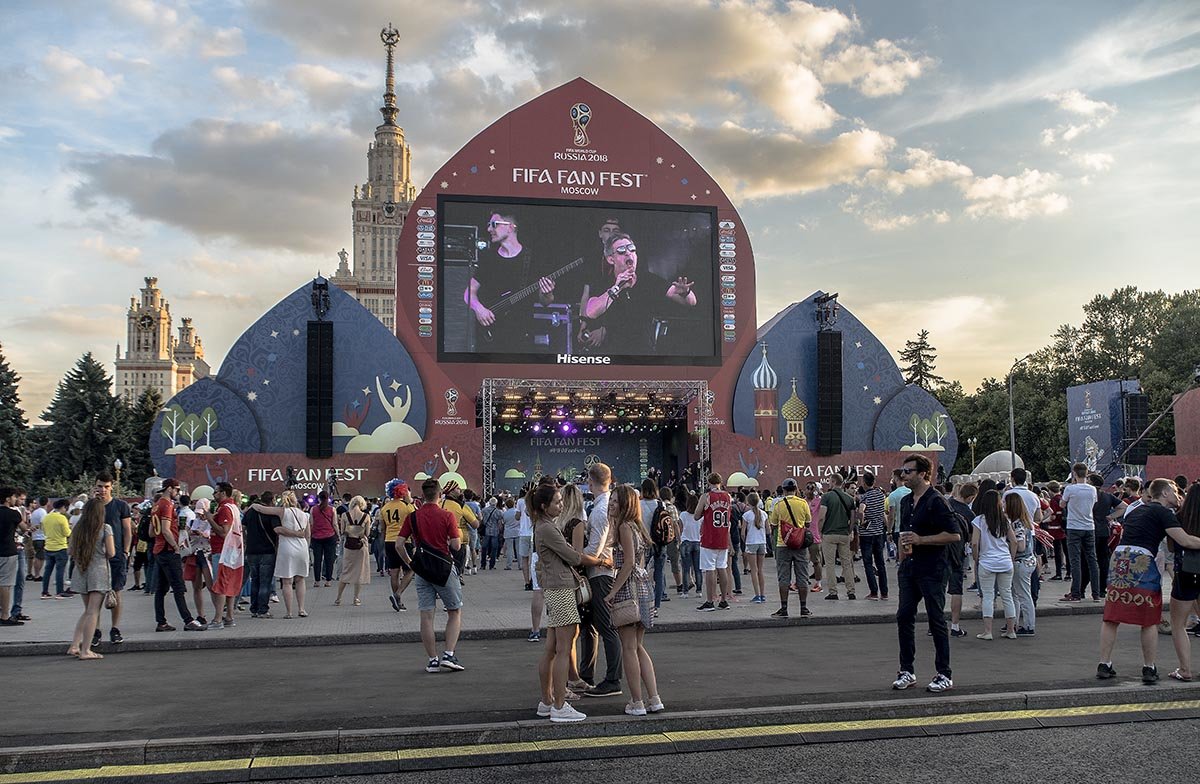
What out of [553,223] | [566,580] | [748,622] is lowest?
[748,622]

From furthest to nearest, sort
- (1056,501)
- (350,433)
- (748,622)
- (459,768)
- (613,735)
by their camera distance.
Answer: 1. (350,433)
2. (1056,501)
3. (748,622)
4. (613,735)
5. (459,768)

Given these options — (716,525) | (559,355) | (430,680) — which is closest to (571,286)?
(559,355)

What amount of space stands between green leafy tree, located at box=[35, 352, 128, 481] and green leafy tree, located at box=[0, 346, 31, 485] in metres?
4.79

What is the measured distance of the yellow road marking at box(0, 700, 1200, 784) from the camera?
18.2ft

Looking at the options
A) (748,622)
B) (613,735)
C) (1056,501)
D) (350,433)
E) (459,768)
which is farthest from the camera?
(350,433)

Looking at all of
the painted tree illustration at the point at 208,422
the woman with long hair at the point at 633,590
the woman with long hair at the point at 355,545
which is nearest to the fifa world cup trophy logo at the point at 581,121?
the painted tree illustration at the point at 208,422

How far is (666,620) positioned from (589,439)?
1090 inches

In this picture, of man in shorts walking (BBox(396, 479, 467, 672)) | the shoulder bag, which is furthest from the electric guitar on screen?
the shoulder bag

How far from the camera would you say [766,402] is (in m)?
36.5

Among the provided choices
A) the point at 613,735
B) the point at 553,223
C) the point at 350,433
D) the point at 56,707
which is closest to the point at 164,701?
the point at 56,707

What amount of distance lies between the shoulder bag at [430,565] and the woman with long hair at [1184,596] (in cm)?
584

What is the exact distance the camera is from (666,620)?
37.2 feet

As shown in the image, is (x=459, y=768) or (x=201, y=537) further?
(x=201, y=537)

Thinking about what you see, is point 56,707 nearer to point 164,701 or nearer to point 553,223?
point 164,701
